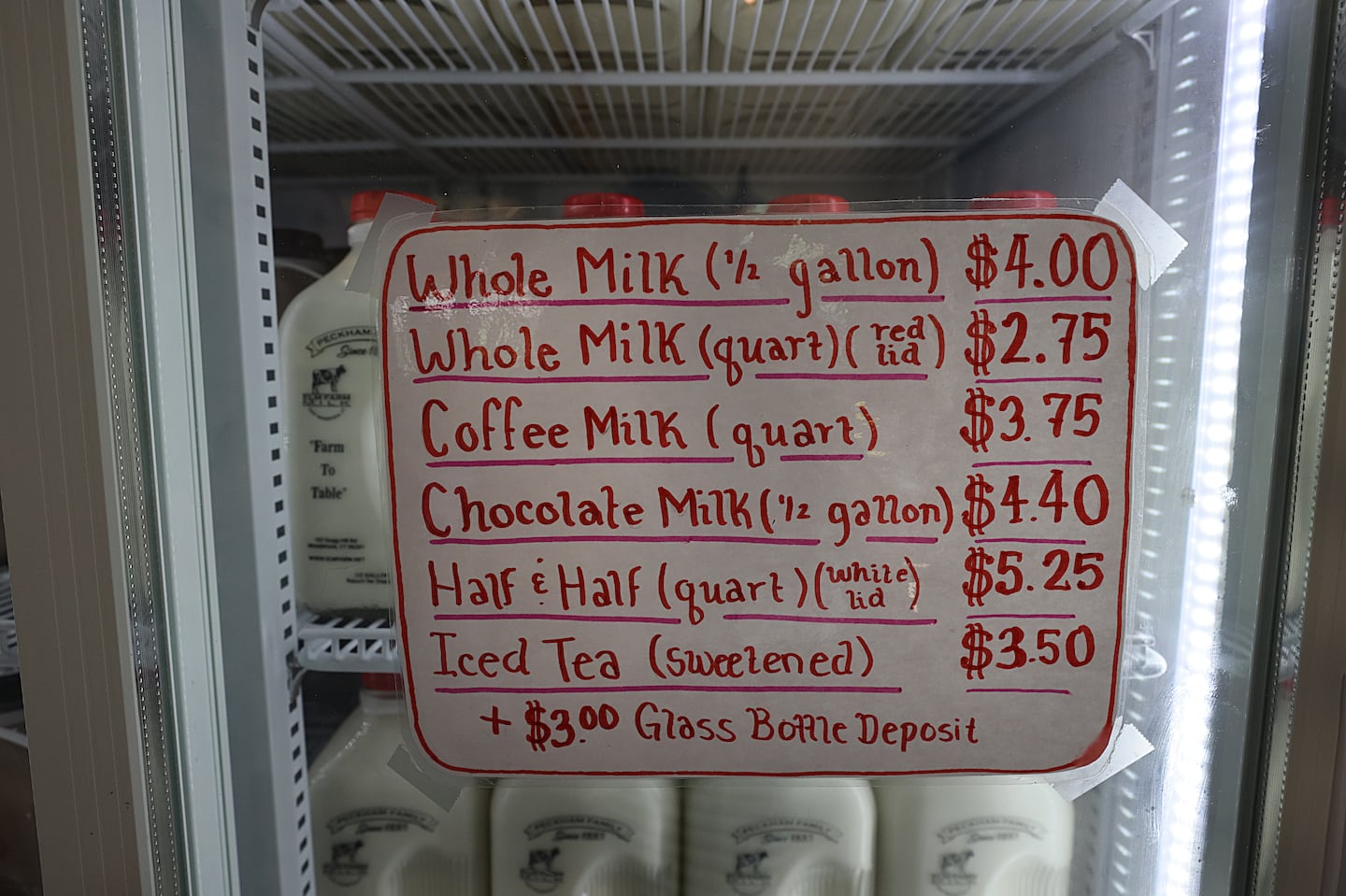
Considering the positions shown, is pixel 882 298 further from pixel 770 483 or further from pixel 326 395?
pixel 326 395

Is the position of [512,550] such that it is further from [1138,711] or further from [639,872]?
[1138,711]

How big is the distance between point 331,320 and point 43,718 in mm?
341

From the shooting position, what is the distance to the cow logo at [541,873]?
653mm

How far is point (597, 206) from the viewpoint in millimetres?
530

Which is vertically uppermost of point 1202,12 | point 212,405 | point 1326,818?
point 1202,12

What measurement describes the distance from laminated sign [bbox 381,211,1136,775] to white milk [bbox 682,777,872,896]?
0.08 metres

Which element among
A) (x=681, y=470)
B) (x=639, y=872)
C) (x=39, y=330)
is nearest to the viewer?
(x=39, y=330)

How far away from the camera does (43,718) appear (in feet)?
1.56

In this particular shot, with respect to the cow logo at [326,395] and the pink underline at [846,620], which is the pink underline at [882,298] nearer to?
the pink underline at [846,620]

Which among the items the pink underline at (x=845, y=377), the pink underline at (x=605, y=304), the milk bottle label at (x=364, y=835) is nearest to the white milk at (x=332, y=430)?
the pink underline at (x=605, y=304)

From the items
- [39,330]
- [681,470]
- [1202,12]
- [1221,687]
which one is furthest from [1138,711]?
[39,330]

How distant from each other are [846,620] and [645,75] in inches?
18.7

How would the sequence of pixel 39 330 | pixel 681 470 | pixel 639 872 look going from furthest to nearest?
pixel 639 872 → pixel 681 470 → pixel 39 330

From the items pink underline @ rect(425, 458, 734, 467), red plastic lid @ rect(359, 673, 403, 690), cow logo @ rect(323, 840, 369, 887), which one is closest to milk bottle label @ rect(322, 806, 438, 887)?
cow logo @ rect(323, 840, 369, 887)
